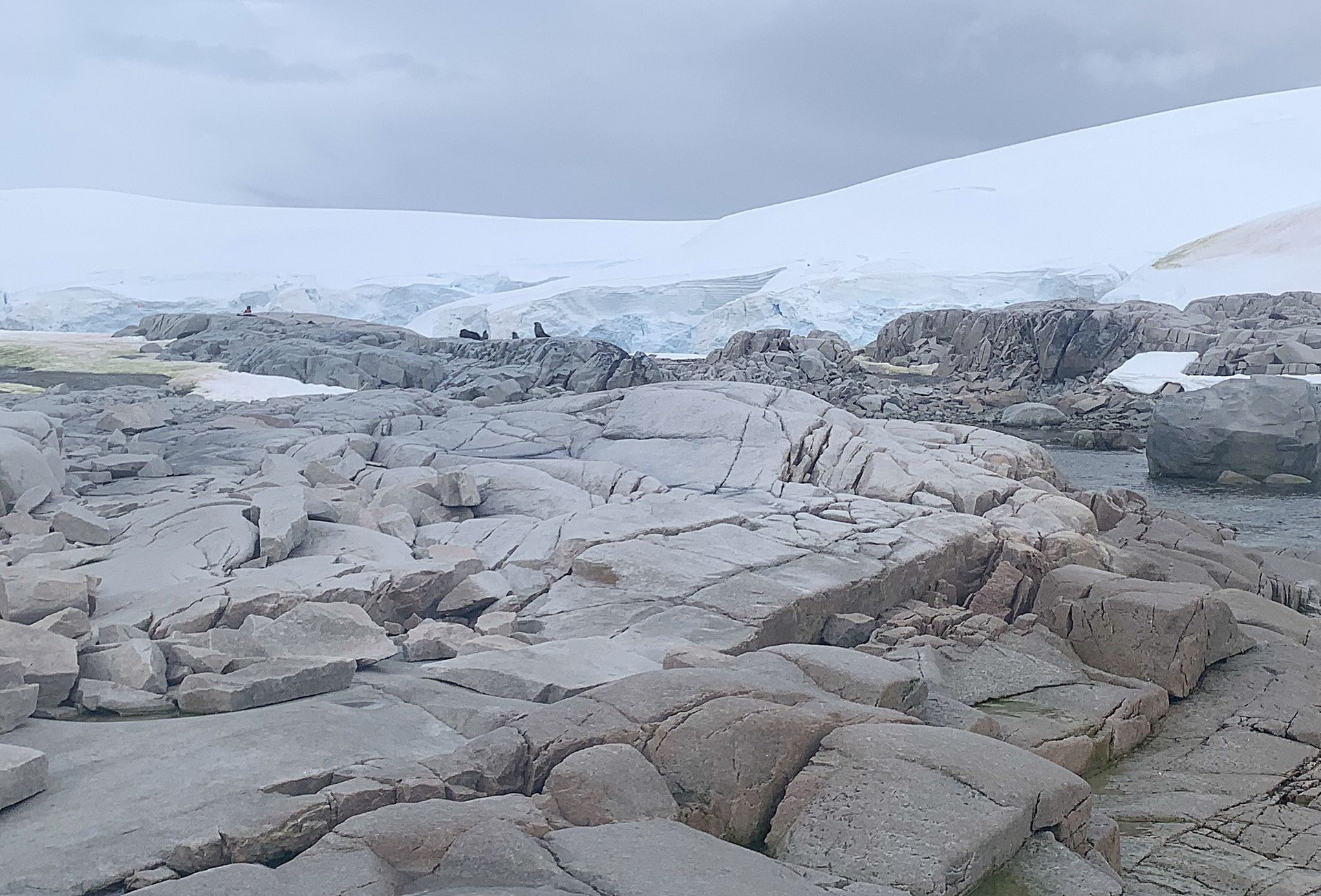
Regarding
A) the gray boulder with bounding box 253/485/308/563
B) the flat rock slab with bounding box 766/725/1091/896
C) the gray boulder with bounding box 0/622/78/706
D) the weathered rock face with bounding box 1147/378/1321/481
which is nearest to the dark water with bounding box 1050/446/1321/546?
the weathered rock face with bounding box 1147/378/1321/481

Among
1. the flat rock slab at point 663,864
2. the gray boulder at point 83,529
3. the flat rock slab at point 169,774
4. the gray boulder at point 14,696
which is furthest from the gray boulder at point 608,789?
the gray boulder at point 83,529

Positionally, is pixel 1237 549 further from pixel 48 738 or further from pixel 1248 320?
pixel 1248 320

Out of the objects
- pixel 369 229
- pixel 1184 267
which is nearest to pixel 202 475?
pixel 1184 267

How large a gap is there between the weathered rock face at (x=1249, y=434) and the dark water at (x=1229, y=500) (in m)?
0.52

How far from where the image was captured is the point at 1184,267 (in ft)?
150

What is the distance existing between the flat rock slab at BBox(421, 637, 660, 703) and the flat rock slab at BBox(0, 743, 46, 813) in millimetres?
2015

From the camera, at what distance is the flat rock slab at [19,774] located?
3.55 m

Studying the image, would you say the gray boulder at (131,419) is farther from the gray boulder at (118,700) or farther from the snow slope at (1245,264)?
the snow slope at (1245,264)

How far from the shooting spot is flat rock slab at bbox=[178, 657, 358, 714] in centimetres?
472

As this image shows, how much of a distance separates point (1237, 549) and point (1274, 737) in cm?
→ 571

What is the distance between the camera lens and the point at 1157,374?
31.4 m

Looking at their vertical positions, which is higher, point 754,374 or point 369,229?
point 369,229

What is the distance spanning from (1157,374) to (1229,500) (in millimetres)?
15965

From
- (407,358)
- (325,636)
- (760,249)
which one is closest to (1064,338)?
(407,358)
